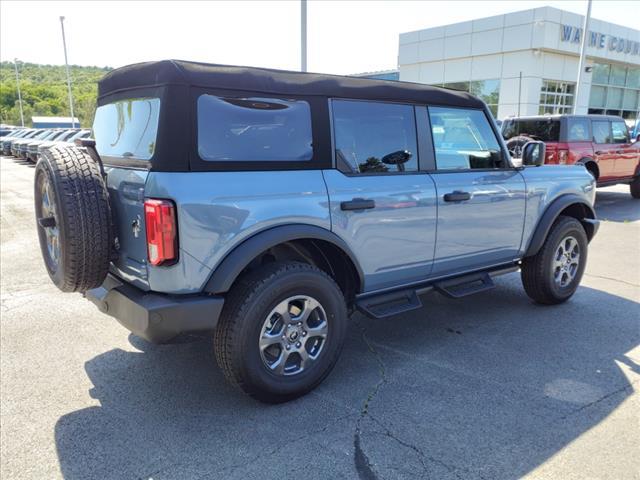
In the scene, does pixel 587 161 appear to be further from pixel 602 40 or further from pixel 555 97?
pixel 602 40

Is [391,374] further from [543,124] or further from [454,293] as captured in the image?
[543,124]

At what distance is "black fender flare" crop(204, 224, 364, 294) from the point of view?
9.27 ft

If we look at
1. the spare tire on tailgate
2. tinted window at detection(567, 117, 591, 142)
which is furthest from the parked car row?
the spare tire on tailgate

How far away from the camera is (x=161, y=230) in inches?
104

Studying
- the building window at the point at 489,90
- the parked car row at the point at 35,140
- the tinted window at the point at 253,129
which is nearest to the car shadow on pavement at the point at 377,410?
the tinted window at the point at 253,129

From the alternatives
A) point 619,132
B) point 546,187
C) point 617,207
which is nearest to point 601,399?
point 546,187

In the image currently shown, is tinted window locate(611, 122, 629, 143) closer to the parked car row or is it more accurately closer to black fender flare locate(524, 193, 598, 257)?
black fender flare locate(524, 193, 598, 257)

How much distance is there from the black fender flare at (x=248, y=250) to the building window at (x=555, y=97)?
104 ft

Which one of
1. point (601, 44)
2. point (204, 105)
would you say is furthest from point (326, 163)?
point (601, 44)

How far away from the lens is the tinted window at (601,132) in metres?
11.0

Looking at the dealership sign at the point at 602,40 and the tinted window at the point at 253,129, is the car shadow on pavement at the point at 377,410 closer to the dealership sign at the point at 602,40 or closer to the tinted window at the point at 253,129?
the tinted window at the point at 253,129

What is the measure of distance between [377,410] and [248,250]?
1.25 meters

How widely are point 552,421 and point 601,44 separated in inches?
1377

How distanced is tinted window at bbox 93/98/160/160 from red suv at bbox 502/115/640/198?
27.0 feet
